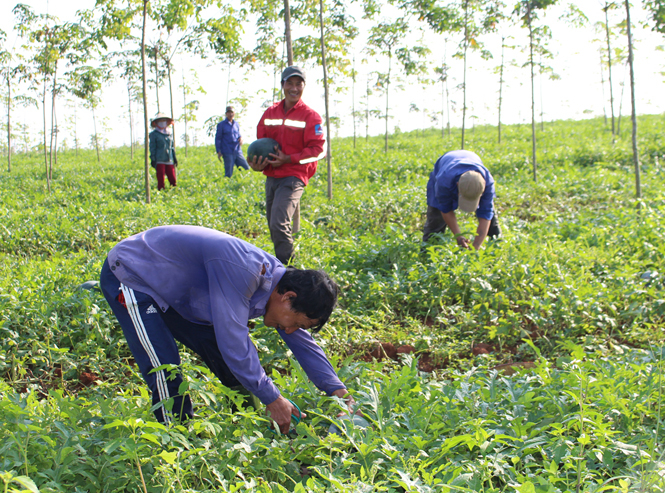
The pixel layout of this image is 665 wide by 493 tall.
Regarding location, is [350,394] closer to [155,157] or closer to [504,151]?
[155,157]

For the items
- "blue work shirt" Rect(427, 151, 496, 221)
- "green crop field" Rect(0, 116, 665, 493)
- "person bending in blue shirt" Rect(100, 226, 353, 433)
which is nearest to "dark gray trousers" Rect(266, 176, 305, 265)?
"green crop field" Rect(0, 116, 665, 493)

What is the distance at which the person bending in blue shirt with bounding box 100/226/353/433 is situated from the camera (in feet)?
7.14

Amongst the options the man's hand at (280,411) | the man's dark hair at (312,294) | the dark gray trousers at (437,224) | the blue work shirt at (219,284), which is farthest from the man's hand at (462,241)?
the man's hand at (280,411)

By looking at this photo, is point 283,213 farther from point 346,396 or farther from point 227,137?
point 227,137

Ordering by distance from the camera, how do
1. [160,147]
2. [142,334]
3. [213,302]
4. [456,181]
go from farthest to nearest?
1. [160,147]
2. [456,181]
3. [142,334]
4. [213,302]

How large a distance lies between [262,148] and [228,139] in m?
6.53

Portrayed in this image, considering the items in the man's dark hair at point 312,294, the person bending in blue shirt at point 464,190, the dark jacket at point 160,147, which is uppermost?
the dark jacket at point 160,147

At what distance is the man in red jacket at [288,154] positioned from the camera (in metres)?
4.87

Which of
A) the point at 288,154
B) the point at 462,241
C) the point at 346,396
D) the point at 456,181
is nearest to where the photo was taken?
the point at 346,396

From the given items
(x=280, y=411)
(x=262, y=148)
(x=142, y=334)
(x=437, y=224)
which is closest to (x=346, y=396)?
(x=280, y=411)

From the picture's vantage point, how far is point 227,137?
11070 millimetres

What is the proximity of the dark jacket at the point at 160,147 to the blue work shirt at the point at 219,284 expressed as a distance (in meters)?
8.10

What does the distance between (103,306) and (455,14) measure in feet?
33.5

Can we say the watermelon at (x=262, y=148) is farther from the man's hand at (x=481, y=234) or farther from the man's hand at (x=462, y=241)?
the man's hand at (x=481, y=234)
